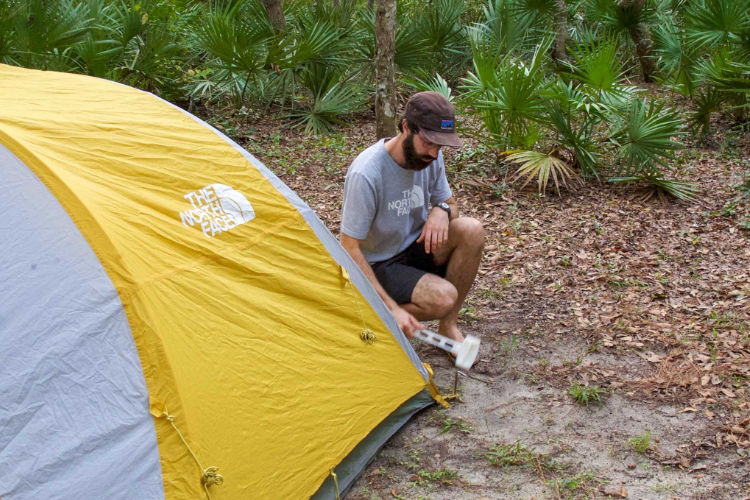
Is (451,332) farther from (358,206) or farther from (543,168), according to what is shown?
(543,168)

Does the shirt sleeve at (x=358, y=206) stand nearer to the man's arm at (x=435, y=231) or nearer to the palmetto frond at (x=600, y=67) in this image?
the man's arm at (x=435, y=231)

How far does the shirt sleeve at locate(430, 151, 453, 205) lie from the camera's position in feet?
12.2

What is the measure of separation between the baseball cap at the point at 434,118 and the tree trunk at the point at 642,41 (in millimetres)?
7716

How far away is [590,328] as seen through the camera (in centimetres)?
416

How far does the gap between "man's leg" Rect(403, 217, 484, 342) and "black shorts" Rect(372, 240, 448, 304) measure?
0.04m

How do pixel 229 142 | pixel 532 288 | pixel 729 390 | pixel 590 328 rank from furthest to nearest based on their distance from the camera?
pixel 532 288, pixel 590 328, pixel 729 390, pixel 229 142

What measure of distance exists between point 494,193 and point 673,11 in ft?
22.9

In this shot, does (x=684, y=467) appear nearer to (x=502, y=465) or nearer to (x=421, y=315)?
(x=502, y=465)

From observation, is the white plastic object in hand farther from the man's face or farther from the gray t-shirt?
the man's face

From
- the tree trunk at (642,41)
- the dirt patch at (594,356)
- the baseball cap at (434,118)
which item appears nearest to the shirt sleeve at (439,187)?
the baseball cap at (434,118)

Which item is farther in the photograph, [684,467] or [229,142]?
[229,142]

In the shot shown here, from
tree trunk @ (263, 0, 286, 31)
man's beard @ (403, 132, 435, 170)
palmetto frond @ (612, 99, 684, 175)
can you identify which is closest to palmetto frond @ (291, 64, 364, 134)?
tree trunk @ (263, 0, 286, 31)

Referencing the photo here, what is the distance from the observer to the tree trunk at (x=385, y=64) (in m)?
6.23

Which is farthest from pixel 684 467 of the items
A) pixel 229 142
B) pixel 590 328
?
pixel 229 142
